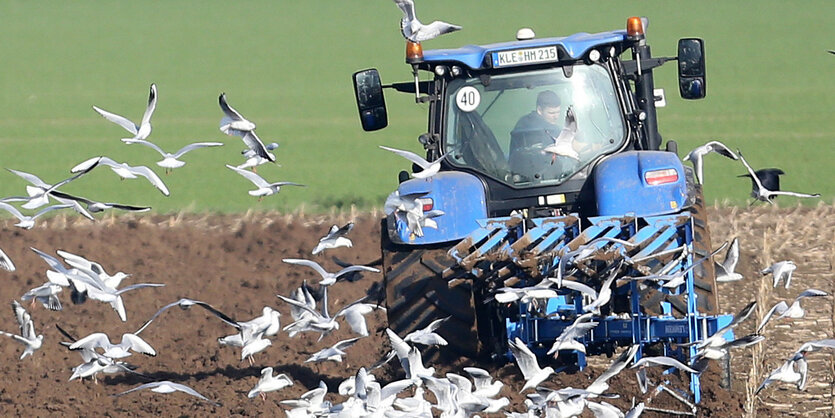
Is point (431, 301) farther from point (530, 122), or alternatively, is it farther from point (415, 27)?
point (415, 27)

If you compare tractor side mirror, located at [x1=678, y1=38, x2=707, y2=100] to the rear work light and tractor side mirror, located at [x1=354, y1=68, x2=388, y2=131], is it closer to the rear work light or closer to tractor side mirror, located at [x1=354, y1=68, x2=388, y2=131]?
the rear work light

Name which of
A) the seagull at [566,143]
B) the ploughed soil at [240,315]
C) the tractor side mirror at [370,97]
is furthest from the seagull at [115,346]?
the seagull at [566,143]

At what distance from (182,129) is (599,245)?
1680cm

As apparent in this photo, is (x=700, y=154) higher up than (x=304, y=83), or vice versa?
(x=304, y=83)

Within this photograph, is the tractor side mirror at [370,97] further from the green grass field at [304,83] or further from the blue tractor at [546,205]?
the green grass field at [304,83]

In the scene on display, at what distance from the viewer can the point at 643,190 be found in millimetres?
7516

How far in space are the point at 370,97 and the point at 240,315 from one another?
2725mm

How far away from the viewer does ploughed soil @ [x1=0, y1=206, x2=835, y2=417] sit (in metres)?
7.78

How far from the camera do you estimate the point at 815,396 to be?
7.83 m

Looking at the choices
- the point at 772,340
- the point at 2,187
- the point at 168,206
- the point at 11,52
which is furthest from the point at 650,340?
the point at 11,52

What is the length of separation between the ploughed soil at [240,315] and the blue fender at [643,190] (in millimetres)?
1006

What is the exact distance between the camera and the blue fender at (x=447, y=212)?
763 centimetres

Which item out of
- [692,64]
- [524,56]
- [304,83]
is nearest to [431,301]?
[524,56]

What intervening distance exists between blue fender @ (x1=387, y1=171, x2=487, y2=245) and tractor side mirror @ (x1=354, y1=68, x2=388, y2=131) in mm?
825
